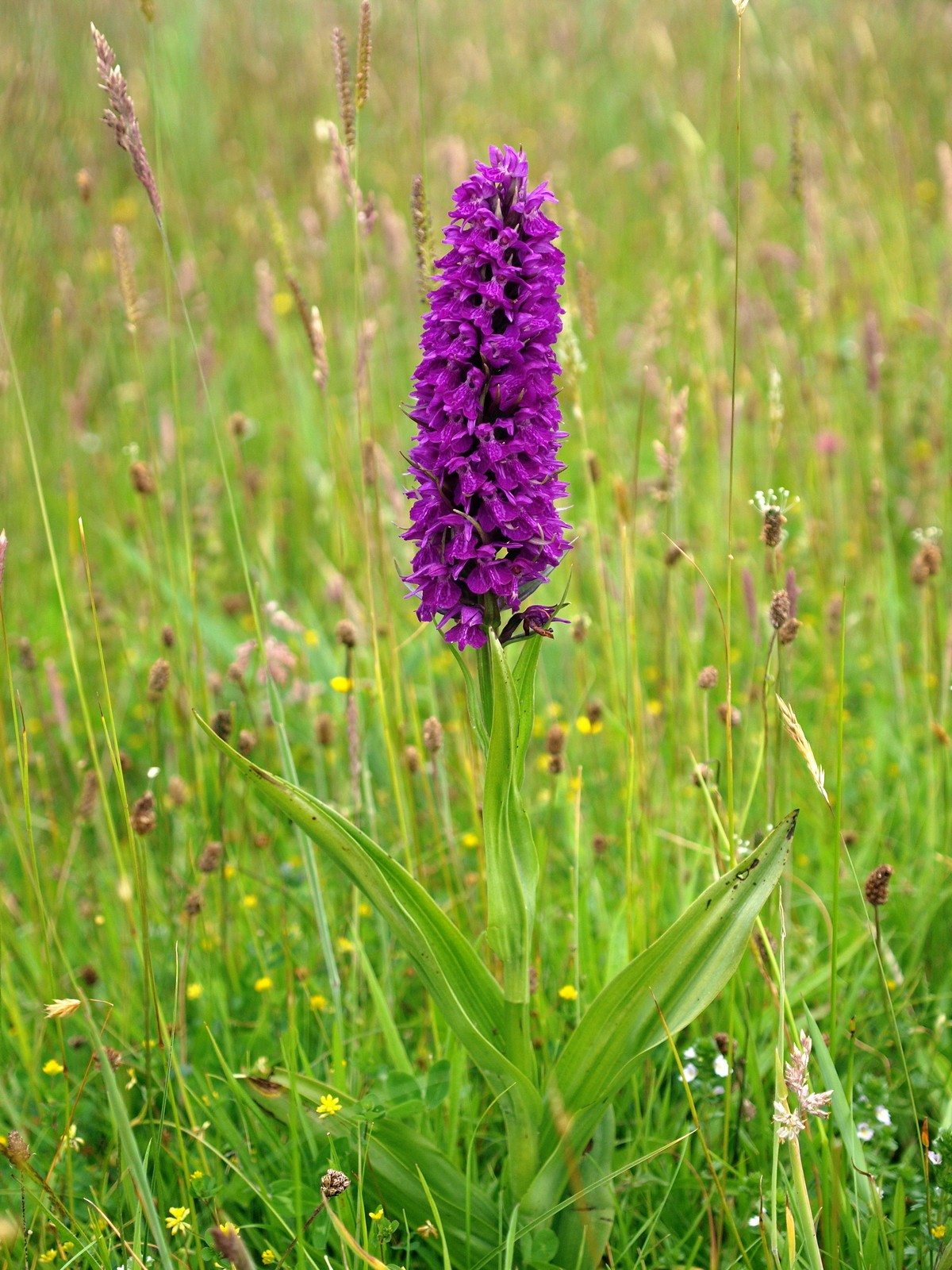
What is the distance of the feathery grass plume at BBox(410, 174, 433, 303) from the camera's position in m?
2.06

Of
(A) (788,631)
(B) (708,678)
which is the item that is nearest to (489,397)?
(A) (788,631)

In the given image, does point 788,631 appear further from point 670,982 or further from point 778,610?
point 670,982

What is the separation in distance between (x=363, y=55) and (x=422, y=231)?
0.33 metres

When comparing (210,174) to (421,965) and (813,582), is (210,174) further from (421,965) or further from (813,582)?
(421,965)

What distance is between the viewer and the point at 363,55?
6.52ft

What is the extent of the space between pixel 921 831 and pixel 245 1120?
1921 millimetres

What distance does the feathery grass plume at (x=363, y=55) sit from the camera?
196cm

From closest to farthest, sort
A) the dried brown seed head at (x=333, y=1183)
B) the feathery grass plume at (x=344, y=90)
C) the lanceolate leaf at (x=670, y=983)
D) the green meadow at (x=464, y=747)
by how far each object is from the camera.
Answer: the dried brown seed head at (x=333, y=1183) < the lanceolate leaf at (x=670, y=983) < the green meadow at (x=464, y=747) < the feathery grass plume at (x=344, y=90)

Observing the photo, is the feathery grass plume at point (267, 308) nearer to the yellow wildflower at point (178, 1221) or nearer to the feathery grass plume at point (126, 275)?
the feathery grass plume at point (126, 275)

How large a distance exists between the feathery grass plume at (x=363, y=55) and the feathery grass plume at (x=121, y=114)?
0.41 metres

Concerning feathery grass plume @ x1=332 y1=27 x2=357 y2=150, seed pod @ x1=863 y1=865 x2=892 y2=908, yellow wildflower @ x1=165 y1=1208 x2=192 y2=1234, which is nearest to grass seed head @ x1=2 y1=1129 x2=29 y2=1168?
yellow wildflower @ x1=165 y1=1208 x2=192 y2=1234

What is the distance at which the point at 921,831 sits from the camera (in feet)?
9.60

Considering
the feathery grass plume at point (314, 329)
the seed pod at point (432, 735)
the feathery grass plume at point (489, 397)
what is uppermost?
the feathery grass plume at point (314, 329)

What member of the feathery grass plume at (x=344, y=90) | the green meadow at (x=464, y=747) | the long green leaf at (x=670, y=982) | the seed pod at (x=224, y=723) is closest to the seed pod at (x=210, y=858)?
the green meadow at (x=464, y=747)
